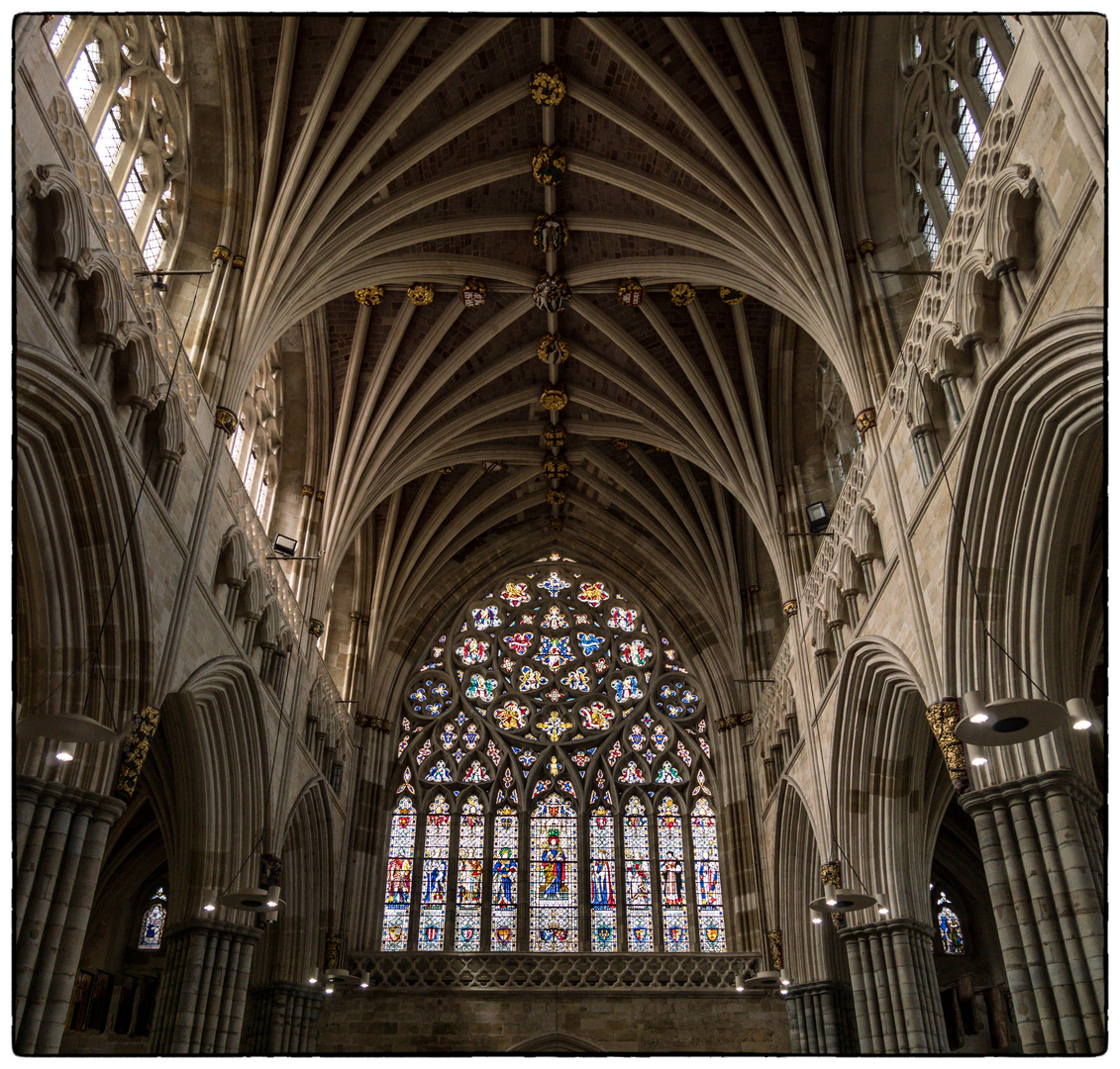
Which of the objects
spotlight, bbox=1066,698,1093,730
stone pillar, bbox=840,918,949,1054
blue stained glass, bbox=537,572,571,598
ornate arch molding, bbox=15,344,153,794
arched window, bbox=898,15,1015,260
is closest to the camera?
spotlight, bbox=1066,698,1093,730

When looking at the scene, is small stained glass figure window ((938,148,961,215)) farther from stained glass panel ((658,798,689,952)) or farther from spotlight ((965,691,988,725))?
stained glass panel ((658,798,689,952))

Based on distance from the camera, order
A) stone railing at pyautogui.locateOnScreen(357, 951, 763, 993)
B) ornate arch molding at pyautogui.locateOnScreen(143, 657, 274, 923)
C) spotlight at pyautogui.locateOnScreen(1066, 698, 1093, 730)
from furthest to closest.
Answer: stone railing at pyautogui.locateOnScreen(357, 951, 763, 993) → ornate arch molding at pyautogui.locateOnScreen(143, 657, 274, 923) → spotlight at pyautogui.locateOnScreen(1066, 698, 1093, 730)

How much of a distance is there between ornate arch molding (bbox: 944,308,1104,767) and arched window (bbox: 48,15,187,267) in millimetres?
10135

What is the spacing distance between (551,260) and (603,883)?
13.0 meters

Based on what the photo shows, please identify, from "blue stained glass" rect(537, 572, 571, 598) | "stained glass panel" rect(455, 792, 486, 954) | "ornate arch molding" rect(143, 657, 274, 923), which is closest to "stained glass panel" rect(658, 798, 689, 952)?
"stained glass panel" rect(455, 792, 486, 954)

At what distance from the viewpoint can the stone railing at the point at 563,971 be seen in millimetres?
20328

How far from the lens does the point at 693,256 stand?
1792 centimetres

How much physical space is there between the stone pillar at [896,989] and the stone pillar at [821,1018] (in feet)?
12.8

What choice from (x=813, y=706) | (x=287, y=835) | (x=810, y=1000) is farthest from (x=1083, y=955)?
(x=287, y=835)

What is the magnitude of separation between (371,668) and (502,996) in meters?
7.61

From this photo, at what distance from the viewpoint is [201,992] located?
13.7 meters

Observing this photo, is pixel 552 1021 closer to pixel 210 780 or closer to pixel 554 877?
pixel 554 877

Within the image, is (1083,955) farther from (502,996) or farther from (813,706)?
(502,996)

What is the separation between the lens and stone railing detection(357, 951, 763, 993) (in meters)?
20.3
